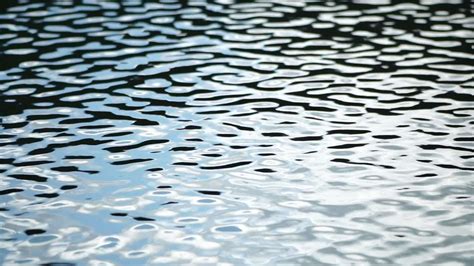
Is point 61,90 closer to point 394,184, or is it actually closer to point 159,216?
point 159,216

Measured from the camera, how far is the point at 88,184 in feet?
24.4

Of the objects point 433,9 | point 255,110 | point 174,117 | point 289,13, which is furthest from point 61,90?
point 433,9

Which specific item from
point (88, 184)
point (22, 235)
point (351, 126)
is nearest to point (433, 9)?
point (351, 126)

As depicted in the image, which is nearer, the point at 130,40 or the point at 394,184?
the point at 394,184

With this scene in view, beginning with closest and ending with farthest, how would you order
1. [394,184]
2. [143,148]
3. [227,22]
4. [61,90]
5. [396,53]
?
[394,184] → [143,148] → [61,90] → [396,53] → [227,22]

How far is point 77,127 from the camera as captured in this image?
8.99 metres

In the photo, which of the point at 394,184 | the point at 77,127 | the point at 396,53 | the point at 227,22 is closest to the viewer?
the point at 394,184

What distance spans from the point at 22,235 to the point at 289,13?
9020mm

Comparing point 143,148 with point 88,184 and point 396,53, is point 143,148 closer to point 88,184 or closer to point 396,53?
point 88,184

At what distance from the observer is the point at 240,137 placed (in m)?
8.55

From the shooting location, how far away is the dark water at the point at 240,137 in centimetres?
627

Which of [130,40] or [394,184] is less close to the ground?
[130,40]

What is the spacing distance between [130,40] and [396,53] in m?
5.18

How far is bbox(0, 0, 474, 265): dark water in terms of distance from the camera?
627 centimetres
